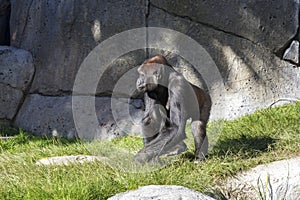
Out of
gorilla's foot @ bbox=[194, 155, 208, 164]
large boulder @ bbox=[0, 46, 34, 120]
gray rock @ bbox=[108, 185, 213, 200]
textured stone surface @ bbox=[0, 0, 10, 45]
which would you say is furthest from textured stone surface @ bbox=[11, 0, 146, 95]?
gray rock @ bbox=[108, 185, 213, 200]

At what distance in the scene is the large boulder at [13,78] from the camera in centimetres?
755

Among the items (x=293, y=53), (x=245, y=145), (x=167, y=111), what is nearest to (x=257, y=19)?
(x=293, y=53)

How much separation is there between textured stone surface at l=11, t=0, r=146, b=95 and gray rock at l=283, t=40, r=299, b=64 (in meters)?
1.78

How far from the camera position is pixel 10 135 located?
7055 millimetres

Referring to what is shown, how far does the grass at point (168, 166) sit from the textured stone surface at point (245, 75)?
68 centimetres

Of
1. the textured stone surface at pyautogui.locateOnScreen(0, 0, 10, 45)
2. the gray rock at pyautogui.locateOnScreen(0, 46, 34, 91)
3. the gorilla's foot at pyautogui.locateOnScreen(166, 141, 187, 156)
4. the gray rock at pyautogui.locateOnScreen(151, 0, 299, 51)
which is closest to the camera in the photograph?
the gorilla's foot at pyautogui.locateOnScreen(166, 141, 187, 156)

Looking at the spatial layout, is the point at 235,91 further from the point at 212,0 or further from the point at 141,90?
the point at 141,90

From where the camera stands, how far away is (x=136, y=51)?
6.93 m

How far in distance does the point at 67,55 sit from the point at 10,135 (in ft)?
4.19

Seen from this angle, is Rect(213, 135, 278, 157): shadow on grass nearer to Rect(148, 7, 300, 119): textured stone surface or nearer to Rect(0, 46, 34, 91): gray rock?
Rect(148, 7, 300, 119): textured stone surface

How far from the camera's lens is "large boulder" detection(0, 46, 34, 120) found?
7547 millimetres

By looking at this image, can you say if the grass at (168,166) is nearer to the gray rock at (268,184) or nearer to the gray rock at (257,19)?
the gray rock at (268,184)

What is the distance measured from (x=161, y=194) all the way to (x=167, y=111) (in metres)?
1.35

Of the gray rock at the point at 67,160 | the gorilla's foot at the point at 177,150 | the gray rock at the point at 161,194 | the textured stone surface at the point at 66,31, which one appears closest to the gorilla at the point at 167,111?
the gorilla's foot at the point at 177,150
